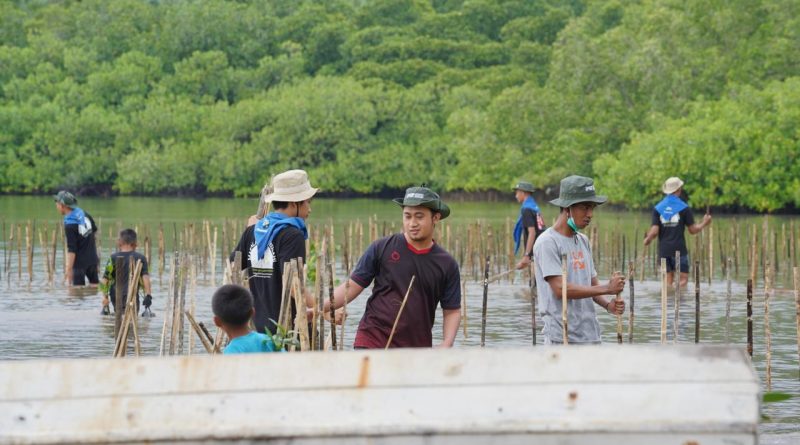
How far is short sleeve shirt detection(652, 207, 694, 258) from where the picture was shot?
17.2m

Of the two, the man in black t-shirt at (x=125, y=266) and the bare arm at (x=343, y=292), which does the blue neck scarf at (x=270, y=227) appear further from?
the man in black t-shirt at (x=125, y=266)

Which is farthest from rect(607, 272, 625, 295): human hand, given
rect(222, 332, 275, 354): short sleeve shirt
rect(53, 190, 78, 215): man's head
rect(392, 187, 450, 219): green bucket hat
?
rect(53, 190, 78, 215): man's head

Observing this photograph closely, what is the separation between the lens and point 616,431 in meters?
5.37

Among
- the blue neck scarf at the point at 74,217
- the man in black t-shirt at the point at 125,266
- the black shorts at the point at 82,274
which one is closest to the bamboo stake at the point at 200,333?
the man in black t-shirt at the point at 125,266

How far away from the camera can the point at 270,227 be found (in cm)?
799

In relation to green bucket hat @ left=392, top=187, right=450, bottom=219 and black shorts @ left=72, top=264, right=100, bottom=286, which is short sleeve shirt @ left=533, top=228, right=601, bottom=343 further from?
black shorts @ left=72, top=264, right=100, bottom=286

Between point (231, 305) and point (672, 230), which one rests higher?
point (231, 305)

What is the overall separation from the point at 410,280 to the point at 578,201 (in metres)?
1.01

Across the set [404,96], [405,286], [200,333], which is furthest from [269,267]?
[404,96]

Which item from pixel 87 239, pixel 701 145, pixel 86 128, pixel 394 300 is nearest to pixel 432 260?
pixel 394 300

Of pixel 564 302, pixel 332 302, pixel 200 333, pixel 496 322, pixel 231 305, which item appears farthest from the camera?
pixel 496 322

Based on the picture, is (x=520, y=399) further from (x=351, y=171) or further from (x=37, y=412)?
(x=351, y=171)

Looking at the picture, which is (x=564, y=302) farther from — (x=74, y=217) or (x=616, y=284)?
(x=74, y=217)

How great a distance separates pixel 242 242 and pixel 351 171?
65.2 m
